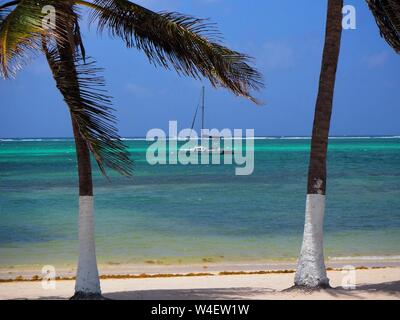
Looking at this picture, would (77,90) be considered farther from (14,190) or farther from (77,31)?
(14,190)

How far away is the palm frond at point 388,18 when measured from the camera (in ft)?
35.5

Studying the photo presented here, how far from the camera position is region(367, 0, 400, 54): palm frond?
10.8 meters

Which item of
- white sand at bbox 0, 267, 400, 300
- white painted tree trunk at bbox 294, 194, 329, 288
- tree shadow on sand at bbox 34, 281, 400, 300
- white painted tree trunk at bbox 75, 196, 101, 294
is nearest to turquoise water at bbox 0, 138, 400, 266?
white sand at bbox 0, 267, 400, 300

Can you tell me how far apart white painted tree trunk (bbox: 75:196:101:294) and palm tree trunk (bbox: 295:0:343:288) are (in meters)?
3.04

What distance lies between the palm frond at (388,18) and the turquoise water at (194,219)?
30.9 ft

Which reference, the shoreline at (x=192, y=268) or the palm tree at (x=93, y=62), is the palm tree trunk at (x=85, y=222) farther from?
the shoreline at (x=192, y=268)

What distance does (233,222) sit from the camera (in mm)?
30438

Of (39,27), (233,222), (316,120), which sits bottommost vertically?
(233,222)

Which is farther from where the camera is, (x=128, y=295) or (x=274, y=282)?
(x=274, y=282)

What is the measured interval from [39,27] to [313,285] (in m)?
5.43

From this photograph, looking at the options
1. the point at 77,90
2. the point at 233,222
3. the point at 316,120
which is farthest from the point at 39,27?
the point at 233,222

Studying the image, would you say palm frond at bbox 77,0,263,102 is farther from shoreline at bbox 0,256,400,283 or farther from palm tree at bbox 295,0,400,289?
shoreline at bbox 0,256,400,283

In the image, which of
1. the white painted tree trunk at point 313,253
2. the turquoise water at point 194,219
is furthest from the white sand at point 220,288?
the turquoise water at point 194,219

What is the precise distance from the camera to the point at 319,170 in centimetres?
1074
